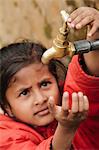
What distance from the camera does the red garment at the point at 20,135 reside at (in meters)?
1.43

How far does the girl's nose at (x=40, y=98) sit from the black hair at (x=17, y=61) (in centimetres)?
12

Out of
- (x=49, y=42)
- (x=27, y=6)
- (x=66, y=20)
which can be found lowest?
(x=49, y=42)

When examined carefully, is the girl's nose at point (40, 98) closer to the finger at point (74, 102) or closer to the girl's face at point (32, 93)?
the girl's face at point (32, 93)

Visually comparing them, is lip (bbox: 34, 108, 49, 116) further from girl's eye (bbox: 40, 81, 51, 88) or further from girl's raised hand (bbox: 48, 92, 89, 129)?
girl's raised hand (bbox: 48, 92, 89, 129)

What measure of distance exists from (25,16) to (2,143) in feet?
2.54

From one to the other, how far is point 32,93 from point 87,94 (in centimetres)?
17

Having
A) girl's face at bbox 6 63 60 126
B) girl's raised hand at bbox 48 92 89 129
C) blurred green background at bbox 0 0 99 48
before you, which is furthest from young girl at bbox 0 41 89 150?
blurred green background at bbox 0 0 99 48

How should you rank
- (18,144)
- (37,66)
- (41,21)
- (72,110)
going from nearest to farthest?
(72,110)
(18,144)
(37,66)
(41,21)

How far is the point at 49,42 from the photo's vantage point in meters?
2.12

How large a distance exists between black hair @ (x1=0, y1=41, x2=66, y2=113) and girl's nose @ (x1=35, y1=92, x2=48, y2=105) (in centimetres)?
12

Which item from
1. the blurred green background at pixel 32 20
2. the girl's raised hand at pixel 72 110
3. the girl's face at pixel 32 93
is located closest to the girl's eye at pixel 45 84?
the girl's face at pixel 32 93

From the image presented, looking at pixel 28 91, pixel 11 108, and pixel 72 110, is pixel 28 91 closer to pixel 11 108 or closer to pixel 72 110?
pixel 11 108

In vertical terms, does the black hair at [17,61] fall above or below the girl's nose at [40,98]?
above

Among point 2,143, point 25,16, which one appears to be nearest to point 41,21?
point 25,16
